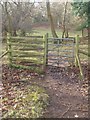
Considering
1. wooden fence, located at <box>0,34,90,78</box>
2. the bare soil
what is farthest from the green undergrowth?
wooden fence, located at <box>0,34,90,78</box>

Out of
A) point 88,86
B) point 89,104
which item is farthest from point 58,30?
point 89,104

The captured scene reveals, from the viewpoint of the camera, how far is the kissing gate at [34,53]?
332 inches

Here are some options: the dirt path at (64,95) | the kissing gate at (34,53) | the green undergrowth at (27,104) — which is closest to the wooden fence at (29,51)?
the kissing gate at (34,53)

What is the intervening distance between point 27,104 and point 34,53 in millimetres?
3801

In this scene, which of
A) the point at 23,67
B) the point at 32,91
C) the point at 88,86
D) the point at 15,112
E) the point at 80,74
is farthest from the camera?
the point at 23,67

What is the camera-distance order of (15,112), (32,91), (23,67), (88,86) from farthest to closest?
1. (23,67)
2. (88,86)
3. (32,91)
4. (15,112)

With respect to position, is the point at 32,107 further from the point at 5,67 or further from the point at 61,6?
the point at 61,6

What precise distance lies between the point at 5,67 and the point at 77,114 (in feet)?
14.2

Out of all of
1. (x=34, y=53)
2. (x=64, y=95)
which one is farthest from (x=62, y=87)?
(x=34, y=53)

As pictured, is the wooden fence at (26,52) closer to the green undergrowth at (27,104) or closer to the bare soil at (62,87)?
the bare soil at (62,87)

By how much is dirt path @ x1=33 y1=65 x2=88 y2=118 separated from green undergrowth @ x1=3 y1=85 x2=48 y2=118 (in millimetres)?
177

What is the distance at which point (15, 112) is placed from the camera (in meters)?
4.54

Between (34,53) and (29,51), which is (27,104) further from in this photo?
(29,51)

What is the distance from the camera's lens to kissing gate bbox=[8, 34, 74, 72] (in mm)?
8441
